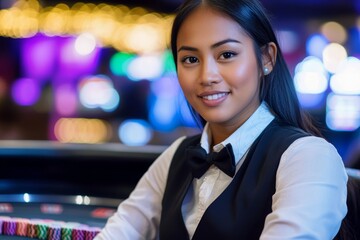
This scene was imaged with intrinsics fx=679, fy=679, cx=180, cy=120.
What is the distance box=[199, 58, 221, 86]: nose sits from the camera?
1305 millimetres

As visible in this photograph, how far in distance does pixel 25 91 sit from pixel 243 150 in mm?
7234

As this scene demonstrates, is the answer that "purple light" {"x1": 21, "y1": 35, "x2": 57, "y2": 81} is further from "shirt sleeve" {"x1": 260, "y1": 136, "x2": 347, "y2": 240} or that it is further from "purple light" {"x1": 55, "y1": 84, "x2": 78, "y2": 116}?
"shirt sleeve" {"x1": 260, "y1": 136, "x2": 347, "y2": 240}

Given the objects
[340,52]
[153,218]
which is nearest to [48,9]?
[340,52]

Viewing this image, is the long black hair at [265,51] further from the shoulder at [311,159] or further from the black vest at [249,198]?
the shoulder at [311,159]

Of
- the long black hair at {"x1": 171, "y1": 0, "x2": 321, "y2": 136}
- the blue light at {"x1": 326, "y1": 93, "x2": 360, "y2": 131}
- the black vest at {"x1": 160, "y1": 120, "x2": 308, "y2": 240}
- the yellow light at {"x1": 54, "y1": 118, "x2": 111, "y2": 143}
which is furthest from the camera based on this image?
the yellow light at {"x1": 54, "y1": 118, "x2": 111, "y2": 143}

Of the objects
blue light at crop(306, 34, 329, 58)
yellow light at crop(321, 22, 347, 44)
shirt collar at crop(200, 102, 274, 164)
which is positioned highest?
yellow light at crop(321, 22, 347, 44)

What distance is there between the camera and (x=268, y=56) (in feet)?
4.63

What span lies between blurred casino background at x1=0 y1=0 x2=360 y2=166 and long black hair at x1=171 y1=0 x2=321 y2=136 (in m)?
5.97

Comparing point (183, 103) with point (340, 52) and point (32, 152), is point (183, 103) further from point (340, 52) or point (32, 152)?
point (340, 52)

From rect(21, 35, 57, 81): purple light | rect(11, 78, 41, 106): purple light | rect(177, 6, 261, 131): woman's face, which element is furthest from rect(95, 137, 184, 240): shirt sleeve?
rect(11, 78, 41, 106): purple light

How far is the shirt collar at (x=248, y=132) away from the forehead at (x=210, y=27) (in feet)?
0.53

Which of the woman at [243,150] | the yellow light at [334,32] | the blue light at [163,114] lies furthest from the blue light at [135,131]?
the woman at [243,150]

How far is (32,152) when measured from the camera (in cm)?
212

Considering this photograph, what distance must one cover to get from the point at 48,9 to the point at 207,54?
7.02 meters
